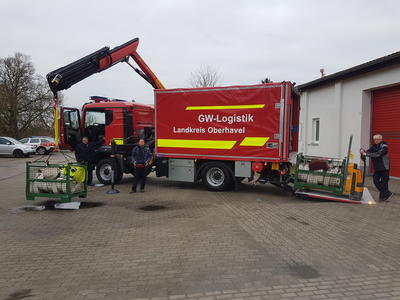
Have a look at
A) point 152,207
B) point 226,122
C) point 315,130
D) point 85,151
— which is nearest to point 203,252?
point 152,207

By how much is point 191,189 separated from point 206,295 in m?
6.79

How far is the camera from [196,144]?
9.67 metres

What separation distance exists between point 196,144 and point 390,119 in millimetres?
7206

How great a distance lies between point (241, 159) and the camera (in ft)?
29.9

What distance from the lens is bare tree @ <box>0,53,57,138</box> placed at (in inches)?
1294

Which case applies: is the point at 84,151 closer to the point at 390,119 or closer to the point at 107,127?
the point at 107,127

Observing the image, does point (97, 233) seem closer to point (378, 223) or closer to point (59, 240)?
point (59, 240)

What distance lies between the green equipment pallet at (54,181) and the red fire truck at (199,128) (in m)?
2.81

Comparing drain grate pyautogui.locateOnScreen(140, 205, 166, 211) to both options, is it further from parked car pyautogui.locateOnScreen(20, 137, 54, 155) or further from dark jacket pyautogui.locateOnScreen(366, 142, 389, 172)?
parked car pyautogui.locateOnScreen(20, 137, 54, 155)

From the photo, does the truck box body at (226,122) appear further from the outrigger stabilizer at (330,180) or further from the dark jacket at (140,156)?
the dark jacket at (140,156)

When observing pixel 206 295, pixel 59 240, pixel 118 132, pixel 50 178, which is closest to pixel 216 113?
pixel 118 132

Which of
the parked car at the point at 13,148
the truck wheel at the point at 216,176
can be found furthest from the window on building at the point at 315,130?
the parked car at the point at 13,148

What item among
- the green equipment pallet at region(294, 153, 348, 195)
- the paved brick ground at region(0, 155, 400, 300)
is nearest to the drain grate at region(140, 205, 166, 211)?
the paved brick ground at region(0, 155, 400, 300)

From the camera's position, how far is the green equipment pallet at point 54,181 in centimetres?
762
